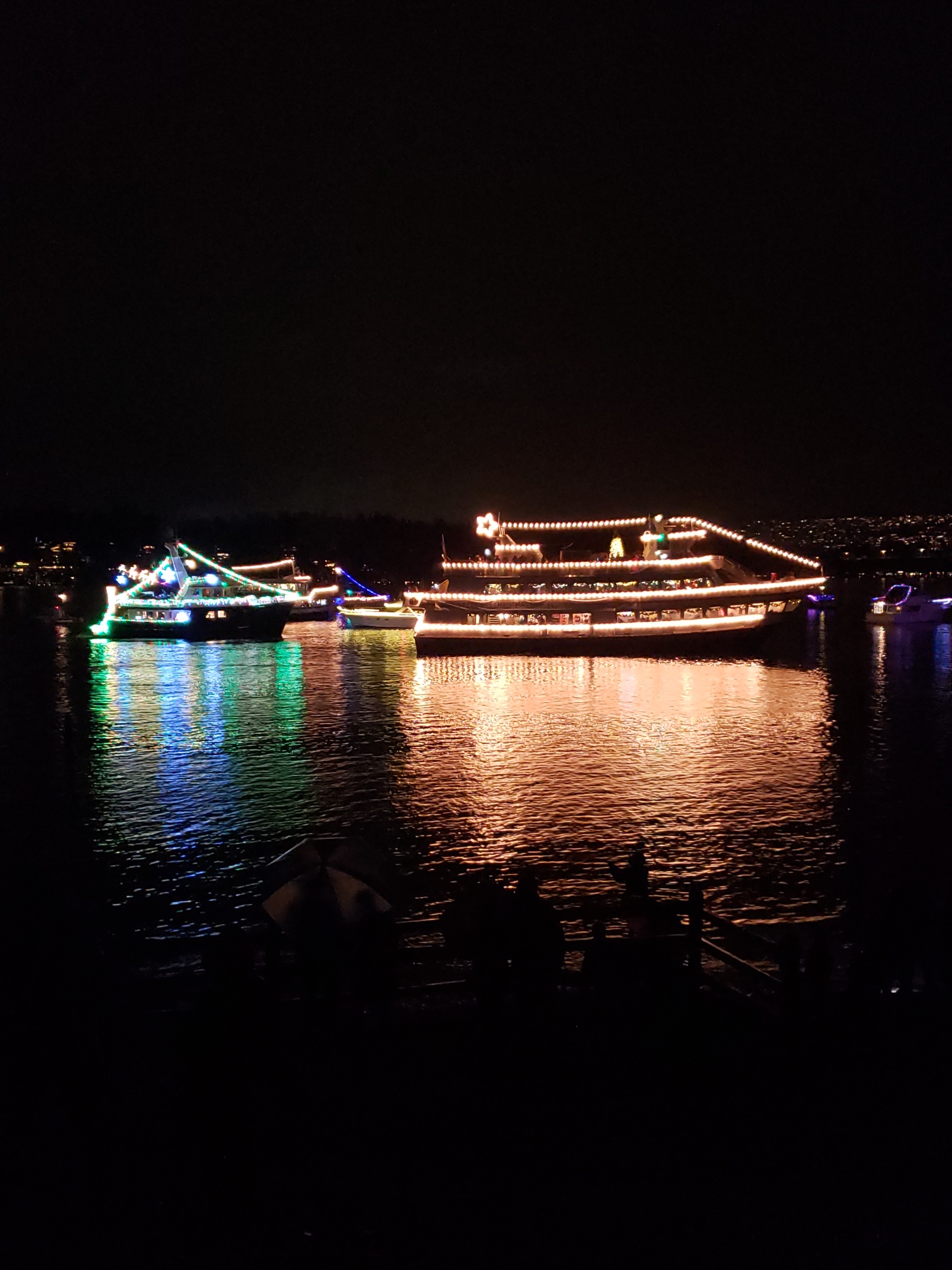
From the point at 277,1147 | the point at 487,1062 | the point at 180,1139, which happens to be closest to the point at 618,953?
the point at 487,1062

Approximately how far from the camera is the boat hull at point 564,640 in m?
41.4

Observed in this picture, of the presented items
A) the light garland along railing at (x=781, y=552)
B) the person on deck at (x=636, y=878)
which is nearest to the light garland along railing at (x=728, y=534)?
the light garland along railing at (x=781, y=552)

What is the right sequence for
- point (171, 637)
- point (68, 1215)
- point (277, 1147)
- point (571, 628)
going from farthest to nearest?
1. point (171, 637)
2. point (571, 628)
3. point (277, 1147)
4. point (68, 1215)

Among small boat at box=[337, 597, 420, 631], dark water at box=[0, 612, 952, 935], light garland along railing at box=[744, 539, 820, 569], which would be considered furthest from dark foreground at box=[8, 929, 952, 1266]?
small boat at box=[337, 597, 420, 631]

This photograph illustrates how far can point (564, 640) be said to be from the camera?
1676 inches

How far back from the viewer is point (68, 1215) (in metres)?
4.23

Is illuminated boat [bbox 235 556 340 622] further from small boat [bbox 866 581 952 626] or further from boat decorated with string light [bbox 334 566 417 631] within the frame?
small boat [bbox 866 581 952 626]

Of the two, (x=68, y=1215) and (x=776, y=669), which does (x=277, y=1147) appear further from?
(x=776, y=669)

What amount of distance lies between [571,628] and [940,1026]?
3699 cm

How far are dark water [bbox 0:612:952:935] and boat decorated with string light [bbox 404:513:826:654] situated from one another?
34.8ft

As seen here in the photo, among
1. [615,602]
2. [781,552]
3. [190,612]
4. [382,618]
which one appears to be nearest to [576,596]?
[615,602]

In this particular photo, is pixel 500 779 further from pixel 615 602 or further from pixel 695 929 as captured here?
pixel 615 602

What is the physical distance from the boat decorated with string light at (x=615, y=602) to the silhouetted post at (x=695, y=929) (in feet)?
114

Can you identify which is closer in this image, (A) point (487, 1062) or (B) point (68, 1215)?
(B) point (68, 1215)
